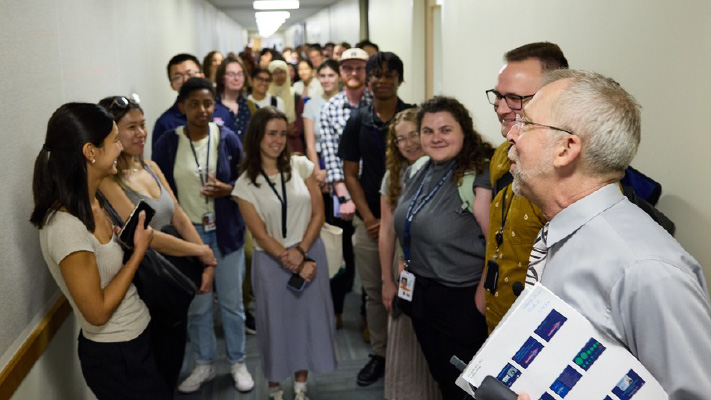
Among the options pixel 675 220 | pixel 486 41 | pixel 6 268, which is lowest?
pixel 6 268

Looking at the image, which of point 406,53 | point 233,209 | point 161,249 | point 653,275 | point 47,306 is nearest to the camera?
point 653,275

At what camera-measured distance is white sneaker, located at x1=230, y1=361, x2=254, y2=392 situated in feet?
10.5

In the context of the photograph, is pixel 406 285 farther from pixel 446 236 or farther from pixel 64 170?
pixel 64 170

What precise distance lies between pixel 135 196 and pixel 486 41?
218 centimetres

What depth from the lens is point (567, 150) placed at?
3.64 feet

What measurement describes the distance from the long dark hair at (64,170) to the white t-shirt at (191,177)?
51.1 inches

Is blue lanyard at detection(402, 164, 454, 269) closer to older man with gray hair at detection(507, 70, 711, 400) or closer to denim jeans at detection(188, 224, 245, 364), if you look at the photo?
older man with gray hair at detection(507, 70, 711, 400)

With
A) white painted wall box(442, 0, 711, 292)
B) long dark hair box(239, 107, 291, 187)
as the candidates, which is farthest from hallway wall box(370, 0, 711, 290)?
long dark hair box(239, 107, 291, 187)

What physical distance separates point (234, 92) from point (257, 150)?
1730mm

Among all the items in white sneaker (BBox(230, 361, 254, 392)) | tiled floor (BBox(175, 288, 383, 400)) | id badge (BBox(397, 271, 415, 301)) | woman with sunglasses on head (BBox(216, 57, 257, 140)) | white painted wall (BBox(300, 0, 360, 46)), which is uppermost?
white painted wall (BBox(300, 0, 360, 46))

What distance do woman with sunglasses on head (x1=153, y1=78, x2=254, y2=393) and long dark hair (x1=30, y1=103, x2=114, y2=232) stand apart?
1294mm

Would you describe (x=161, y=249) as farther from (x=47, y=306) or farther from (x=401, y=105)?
(x=401, y=105)

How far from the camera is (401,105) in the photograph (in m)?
3.35

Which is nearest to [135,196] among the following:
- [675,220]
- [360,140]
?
[360,140]
